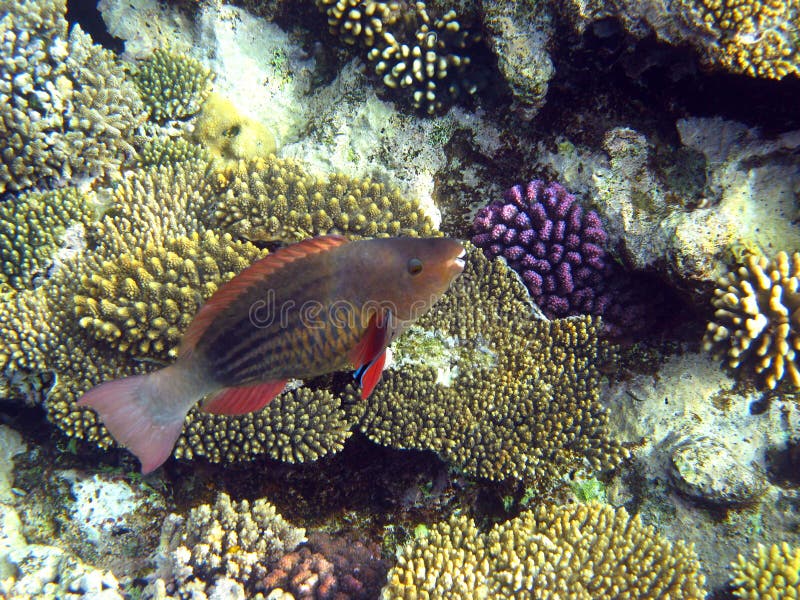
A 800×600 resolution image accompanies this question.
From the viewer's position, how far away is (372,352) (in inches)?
88.6

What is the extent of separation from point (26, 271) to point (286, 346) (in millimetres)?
3489

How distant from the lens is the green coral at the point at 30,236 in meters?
4.30

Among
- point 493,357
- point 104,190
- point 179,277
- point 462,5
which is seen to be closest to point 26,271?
point 104,190

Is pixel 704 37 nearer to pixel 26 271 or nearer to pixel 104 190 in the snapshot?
pixel 104 190

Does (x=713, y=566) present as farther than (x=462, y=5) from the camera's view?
No

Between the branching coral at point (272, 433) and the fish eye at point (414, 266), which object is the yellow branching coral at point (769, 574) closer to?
the branching coral at point (272, 433)

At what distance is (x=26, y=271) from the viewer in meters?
4.31

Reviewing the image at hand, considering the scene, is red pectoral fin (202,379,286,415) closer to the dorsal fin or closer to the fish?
the fish

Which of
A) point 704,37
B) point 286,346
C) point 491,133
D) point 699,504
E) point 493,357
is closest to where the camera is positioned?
point 286,346

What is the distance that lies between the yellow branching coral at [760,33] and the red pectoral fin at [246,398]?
3804mm

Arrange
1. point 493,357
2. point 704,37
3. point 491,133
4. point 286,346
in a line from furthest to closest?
point 491,133 < point 493,357 < point 704,37 < point 286,346

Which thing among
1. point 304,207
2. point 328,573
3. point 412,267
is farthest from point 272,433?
point 412,267

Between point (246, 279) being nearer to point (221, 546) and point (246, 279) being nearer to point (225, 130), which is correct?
point (221, 546)

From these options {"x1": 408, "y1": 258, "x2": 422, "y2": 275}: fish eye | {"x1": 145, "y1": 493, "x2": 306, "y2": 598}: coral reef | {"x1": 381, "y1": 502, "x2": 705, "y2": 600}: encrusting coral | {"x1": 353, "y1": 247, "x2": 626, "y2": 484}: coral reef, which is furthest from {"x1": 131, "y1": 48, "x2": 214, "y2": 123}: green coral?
{"x1": 381, "y1": 502, "x2": 705, "y2": 600}: encrusting coral
